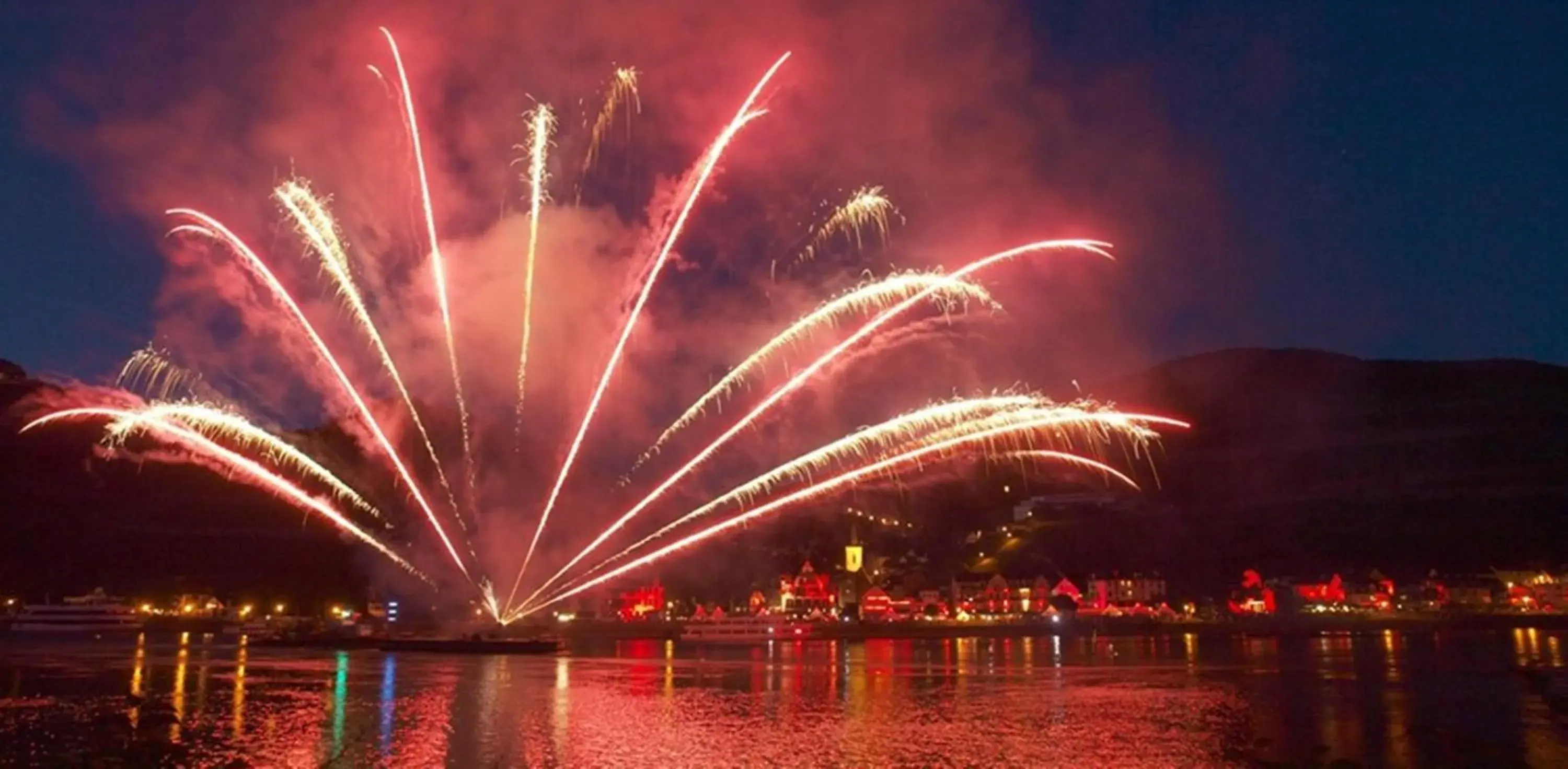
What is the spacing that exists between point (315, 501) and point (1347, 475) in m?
151

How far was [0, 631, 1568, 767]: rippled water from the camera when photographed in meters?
19.8

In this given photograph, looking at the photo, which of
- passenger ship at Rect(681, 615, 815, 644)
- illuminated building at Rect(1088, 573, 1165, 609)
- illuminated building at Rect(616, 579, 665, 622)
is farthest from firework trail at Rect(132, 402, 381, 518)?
illuminated building at Rect(1088, 573, 1165, 609)

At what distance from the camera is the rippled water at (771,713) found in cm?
1978

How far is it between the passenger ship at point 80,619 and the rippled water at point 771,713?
169 feet

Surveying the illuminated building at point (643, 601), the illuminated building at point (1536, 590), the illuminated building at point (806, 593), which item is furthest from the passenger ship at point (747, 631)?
the illuminated building at point (1536, 590)

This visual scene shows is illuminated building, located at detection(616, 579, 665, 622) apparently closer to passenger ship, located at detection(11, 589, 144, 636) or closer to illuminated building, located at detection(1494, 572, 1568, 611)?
passenger ship, located at detection(11, 589, 144, 636)

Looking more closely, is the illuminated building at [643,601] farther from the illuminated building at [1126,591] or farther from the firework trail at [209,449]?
the firework trail at [209,449]

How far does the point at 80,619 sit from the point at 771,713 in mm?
92766

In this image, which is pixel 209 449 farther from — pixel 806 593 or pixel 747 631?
pixel 806 593

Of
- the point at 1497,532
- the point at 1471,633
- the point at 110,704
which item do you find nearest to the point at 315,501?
the point at 110,704

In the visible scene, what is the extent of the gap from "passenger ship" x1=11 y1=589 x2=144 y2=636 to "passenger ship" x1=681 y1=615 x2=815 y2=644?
46635 mm

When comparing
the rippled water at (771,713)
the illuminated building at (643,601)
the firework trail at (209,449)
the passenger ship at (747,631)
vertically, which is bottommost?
the rippled water at (771,713)

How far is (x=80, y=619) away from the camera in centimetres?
9856

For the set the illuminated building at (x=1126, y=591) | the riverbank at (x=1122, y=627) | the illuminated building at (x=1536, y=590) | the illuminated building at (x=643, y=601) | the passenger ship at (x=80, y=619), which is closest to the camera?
the riverbank at (x=1122, y=627)
